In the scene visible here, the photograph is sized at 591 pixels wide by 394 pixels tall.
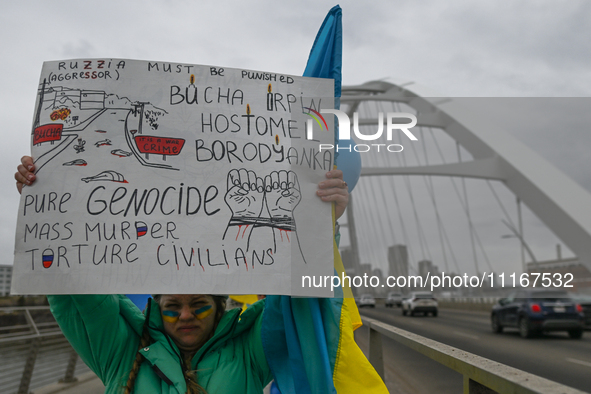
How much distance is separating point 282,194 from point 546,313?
13018 mm

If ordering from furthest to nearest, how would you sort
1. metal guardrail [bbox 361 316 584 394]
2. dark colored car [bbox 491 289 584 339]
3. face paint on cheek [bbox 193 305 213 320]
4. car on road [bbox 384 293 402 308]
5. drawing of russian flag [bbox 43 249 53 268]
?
car on road [bbox 384 293 402 308] → dark colored car [bbox 491 289 584 339] → face paint on cheek [bbox 193 305 213 320] → drawing of russian flag [bbox 43 249 53 268] → metal guardrail [bbox 361 316 584 394]

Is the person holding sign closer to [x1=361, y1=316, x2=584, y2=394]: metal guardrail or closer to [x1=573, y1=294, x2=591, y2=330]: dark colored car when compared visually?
[x1=361, y1=316, x2=584, y2=394]: metal guardrail

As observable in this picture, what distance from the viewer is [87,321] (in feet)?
7.11

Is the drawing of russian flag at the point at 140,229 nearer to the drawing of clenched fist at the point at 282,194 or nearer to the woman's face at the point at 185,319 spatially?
the woman's face at the point at 185,319

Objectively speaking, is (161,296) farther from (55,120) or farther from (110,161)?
(55,120)

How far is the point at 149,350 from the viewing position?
7.29ft

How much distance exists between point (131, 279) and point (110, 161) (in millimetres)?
532

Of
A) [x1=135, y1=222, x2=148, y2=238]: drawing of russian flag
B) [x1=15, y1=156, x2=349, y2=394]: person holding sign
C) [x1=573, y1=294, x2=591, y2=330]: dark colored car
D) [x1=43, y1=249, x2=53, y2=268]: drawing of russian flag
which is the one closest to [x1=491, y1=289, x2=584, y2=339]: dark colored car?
[x1=573, y1=294, x2=591, y2=330]: dark colored car

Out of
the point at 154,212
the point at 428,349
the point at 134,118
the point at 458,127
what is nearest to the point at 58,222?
the point at 154,212

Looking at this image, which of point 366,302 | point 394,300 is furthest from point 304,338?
point 366,302

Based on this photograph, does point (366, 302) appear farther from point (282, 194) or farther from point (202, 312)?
point (282, 194)

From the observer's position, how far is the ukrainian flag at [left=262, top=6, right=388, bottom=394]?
214 cm

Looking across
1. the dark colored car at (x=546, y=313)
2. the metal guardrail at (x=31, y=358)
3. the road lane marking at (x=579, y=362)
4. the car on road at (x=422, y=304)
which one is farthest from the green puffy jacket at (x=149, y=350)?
the car on road at (x=422, y=304)

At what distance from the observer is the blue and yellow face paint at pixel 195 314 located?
90.9 inches
